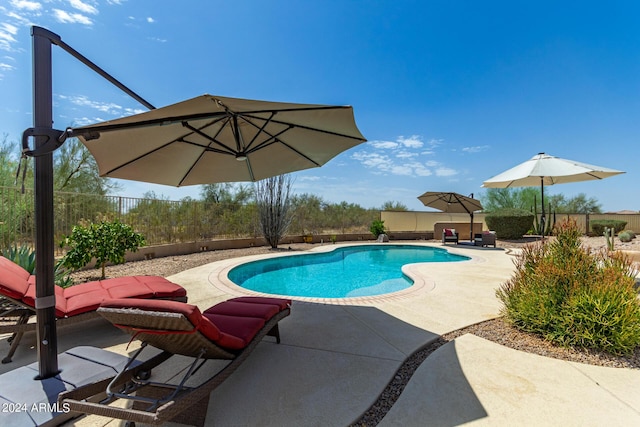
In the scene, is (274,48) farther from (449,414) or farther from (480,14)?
(449,414)

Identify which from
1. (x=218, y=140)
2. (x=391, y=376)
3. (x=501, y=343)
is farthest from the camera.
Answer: (x=218, y=140)

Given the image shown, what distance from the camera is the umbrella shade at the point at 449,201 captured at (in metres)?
13.3

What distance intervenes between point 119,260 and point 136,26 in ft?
14.7

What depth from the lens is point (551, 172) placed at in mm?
8055

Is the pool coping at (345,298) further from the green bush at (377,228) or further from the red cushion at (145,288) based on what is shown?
the green bush at (377,228)

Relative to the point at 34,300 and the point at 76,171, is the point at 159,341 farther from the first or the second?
the point at 76,171

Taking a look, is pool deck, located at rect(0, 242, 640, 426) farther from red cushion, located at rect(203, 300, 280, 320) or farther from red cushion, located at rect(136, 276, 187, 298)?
red cushion, located at rect(136, 276, 187, 298)

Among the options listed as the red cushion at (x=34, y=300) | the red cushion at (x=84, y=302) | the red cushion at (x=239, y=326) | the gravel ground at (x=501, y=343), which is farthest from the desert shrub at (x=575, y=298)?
the red cushion at (x=34, y=300)

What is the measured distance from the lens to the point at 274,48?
311 inches

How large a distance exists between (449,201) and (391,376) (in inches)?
508

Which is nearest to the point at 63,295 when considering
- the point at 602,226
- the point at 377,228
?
the point at 377,228

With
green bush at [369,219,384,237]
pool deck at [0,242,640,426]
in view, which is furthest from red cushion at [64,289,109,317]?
green bush at [369,219,384,237]

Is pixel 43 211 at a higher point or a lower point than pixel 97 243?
→ higher

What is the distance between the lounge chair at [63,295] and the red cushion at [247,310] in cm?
103
